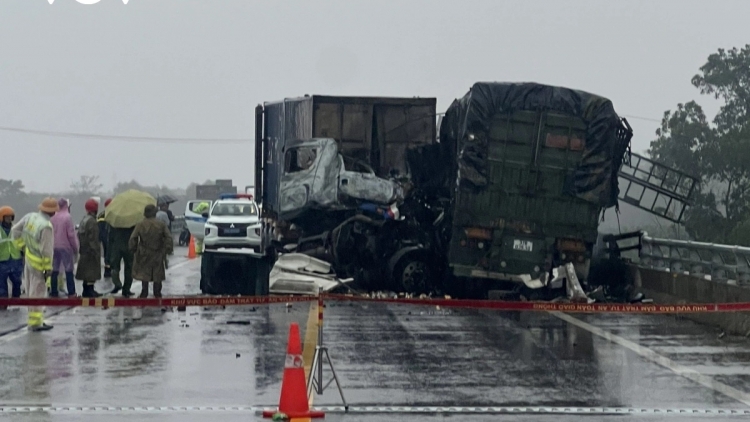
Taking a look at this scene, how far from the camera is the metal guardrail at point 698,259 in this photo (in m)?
18.6

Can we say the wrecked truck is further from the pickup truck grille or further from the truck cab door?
the truck cab door

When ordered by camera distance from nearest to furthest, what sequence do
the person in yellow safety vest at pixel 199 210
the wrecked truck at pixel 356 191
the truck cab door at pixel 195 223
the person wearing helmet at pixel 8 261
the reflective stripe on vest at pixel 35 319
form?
the reflective stripe on vest at pixel 35 319 → the person wearing helmet at pixel 8 261 → the wrecked truck at pixel 356 191 → the person in yellow safety vest at pixel 199 210 → the truck cab door at pixel 195 223

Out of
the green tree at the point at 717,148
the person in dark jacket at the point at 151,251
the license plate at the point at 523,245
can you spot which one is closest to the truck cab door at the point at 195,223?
the green tree at the point at 717,148

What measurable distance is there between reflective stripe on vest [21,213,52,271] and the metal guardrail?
30.9 ft

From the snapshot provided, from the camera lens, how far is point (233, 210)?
3862 centimetres

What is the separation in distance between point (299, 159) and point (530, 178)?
540cm

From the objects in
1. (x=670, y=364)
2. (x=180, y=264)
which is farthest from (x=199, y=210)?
(x=670, y=364)

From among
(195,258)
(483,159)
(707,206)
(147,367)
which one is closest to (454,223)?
(483,159)

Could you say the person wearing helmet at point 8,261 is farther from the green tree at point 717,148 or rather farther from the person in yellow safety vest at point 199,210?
the green tree at point 717,148

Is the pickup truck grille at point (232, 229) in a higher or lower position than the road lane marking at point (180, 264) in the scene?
higher

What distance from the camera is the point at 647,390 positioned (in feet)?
39.4

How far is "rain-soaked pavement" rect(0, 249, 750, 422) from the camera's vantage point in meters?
11.2

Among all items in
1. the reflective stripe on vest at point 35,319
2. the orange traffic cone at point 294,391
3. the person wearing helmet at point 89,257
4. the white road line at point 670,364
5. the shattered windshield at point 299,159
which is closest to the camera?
the orange traffic cone at point 294,391

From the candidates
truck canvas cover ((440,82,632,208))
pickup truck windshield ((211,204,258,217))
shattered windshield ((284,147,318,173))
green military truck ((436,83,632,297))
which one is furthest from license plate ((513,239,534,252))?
pickup truck windshield ((211,204,258,217))
